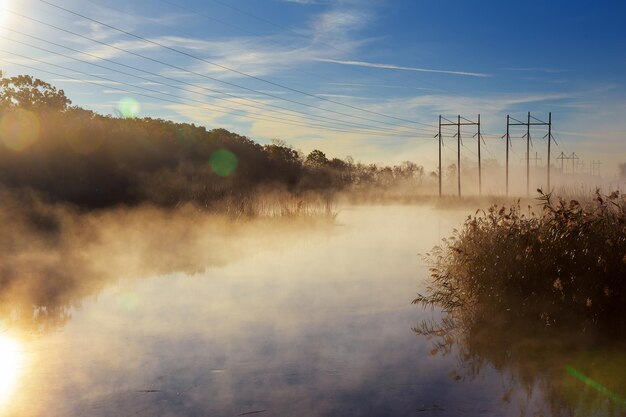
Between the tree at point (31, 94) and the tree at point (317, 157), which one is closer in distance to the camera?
the tree at point (31, 94)

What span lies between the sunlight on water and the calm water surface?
2 centimetres

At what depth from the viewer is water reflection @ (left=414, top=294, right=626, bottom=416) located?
713 cm

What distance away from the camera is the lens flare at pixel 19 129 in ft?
104

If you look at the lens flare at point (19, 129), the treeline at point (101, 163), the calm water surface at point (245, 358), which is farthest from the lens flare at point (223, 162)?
the calm water surface at point (245, 358)

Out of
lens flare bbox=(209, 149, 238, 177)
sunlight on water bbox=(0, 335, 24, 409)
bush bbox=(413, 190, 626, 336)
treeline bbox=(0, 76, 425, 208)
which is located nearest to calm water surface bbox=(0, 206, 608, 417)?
sunlight on water bbox=(0, 335, 24, 409)

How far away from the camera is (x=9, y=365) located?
8.48m

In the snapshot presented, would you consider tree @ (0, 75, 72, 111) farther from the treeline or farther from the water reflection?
the water reflection

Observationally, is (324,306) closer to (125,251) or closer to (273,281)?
(273,281)

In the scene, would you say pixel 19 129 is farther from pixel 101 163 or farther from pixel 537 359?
pixel 537 359

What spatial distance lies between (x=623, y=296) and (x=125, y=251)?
53.4ft

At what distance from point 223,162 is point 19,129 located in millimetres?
22468

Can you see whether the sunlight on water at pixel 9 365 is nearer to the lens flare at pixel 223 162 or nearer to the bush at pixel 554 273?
the bush at pixel 554 273

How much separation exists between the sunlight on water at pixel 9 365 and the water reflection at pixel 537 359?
5.69m

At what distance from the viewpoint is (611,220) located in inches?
435
